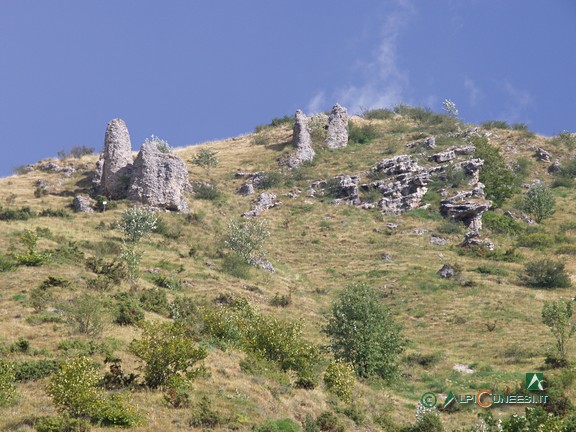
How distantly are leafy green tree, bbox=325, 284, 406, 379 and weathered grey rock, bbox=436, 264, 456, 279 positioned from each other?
67.3 feet

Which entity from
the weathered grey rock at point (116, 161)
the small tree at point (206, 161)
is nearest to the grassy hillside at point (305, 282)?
the small tree at point (206, 161)

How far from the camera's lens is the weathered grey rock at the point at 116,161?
80.5 meters

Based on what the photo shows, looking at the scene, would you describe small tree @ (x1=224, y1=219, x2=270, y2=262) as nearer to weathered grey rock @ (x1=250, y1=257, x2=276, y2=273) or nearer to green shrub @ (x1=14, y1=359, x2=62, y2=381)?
weathered grey rock @ (x1=250, y1=257, x2=276, y2=273)

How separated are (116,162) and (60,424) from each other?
224 feet

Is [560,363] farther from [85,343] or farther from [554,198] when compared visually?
[554,198]

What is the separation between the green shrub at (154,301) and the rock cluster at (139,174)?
121 ft

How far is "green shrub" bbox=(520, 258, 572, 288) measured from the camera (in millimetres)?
56219

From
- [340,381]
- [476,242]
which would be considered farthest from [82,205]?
[340,381]

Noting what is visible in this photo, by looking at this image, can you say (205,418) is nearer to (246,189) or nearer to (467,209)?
(467,209)

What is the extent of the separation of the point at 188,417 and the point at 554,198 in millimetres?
71782

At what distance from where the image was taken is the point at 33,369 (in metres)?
23.9

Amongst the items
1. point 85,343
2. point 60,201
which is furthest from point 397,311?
point 60,201

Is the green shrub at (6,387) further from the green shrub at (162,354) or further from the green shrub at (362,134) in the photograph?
the green shrub at (362,134)

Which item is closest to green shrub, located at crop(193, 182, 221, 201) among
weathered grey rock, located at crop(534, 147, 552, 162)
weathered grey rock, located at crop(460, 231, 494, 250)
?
weathered grey rock, located at crop(460, 231, 494, 250)
